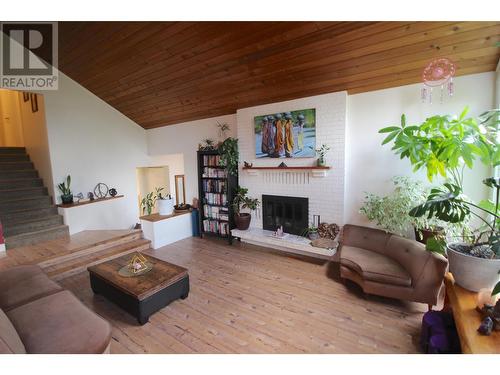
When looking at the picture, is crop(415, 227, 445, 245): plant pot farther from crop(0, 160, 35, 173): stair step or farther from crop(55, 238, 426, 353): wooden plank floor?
crop(0, 160, 35, 173): stair step

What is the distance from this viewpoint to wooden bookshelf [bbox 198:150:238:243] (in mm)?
4648

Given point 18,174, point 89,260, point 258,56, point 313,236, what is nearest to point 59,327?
point 89,260

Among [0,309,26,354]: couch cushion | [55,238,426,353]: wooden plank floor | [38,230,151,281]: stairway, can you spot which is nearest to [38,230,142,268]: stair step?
[38,230,151,281]: stairway

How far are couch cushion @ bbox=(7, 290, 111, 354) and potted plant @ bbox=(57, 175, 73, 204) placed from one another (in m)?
3.50

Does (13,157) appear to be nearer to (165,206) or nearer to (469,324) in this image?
(165,206)

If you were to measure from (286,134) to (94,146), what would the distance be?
4.51 m

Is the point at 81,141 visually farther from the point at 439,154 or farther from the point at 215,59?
the point at 439,154

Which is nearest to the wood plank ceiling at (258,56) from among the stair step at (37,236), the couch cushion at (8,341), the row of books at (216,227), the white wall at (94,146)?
the white wall at (94,146)

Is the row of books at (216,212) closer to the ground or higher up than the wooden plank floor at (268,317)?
higher up

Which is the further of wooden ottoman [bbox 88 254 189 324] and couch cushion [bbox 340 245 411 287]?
couch cushion [bbox 340 245 411 287]

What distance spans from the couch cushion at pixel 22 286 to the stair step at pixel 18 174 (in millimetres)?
3570

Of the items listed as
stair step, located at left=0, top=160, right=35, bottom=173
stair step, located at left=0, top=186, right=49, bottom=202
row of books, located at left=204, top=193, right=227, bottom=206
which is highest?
stair step, located at left=0, top=160, right=35, bottom=173

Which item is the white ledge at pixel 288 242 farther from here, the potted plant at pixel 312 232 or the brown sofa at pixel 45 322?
the brown sofa at pixel 45 322

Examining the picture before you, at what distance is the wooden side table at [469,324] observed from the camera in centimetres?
139
